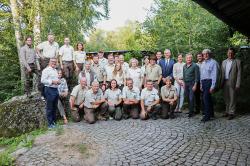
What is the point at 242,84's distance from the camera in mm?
10398

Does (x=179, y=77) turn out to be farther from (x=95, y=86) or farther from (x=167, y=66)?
(x=95, y=86)

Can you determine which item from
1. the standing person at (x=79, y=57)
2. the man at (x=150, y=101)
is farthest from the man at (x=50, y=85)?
the man at (x=150, y=101)

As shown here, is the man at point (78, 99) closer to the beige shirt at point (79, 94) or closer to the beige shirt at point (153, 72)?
the beige shirt at point (79, 94)

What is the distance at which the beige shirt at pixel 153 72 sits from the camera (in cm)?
1064

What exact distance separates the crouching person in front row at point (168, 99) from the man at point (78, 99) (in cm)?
260

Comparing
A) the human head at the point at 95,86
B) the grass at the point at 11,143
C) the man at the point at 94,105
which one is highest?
the human head at the point at 95,86

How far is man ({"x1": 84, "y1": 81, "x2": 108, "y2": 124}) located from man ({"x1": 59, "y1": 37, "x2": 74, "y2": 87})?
1224 millimetres

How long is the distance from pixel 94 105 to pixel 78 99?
604 mm

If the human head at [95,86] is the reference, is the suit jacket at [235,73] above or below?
above

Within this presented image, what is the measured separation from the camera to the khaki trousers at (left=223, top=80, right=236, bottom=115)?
9.48 m

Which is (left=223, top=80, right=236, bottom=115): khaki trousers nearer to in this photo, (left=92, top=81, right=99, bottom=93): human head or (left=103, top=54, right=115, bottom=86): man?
(left=103, top=54, right=115, bottom=86): man

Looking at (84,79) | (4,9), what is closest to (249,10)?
(84,79)

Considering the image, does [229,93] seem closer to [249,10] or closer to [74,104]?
[249,10]

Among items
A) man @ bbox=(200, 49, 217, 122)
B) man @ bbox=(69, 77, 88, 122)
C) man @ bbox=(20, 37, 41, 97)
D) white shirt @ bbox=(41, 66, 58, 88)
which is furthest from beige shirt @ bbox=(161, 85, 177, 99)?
man @ bbox=(20, 37, 41, 97)
